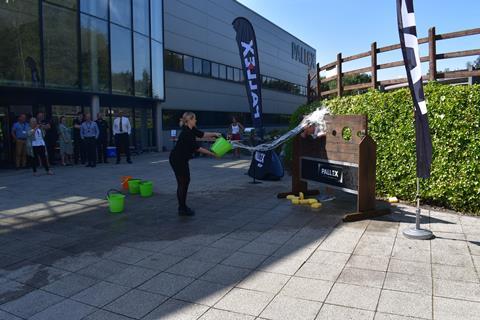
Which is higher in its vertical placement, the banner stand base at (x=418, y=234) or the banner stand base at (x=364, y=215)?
the banner stand base at (x=364, y=215)

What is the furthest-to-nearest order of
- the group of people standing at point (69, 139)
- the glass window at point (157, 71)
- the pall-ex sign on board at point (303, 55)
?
the pall-ex sign on board at point (303, 55)
the glass window at point (157, 71)
the group of people standing at point (69, 139)

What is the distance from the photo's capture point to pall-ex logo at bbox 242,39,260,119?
31.3 ft

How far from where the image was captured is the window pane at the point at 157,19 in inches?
748

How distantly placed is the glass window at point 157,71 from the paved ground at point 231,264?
40.4 feet

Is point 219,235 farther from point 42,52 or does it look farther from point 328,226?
point 42,52

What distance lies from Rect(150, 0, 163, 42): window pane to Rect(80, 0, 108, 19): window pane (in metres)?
3.24

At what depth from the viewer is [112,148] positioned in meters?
16.5

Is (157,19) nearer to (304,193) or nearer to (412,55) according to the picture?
(304,193)

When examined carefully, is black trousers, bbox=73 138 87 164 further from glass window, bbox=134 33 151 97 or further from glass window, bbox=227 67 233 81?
glass window, bbox=227 67 233 81

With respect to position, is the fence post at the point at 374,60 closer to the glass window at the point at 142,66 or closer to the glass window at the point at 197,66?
the glass window at the point at 142,66

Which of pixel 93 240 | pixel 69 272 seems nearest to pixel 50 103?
pixel 93 240

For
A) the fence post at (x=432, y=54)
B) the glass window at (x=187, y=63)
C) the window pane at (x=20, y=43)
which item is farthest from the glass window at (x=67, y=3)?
the fence post at (x=432, y=54)

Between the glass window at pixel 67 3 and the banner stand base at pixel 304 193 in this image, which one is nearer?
the banner stand base at pixel 304 193

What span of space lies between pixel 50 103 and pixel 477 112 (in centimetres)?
1344
